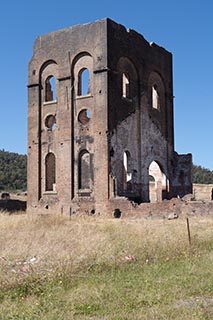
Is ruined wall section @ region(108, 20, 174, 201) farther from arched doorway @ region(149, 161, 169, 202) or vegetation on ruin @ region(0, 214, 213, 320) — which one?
vegetation on ruin @ region(0, 214, 213, 320)

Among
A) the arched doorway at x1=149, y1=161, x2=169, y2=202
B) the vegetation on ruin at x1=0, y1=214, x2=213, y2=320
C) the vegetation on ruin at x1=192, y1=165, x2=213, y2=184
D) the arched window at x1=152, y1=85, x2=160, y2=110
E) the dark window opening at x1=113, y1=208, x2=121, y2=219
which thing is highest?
the arched window at x1=152, y1=85, x2=160, y2=110

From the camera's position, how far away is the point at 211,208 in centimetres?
2058

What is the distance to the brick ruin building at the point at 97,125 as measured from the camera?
23.2 meters

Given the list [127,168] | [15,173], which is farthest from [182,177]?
[15,173]

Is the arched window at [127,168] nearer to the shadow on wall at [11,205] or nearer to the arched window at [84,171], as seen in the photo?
the arched window at [84,171]

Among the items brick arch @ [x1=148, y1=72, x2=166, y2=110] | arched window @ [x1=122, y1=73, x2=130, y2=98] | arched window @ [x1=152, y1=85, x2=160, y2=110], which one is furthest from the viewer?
arched window @ [x1=152, y1=85, x2=160, y2=110]

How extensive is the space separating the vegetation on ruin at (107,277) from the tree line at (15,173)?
41.3 meters

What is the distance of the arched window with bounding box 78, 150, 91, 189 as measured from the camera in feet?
78.7

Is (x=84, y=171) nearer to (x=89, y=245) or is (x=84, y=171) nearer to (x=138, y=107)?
(x=138, y=107)

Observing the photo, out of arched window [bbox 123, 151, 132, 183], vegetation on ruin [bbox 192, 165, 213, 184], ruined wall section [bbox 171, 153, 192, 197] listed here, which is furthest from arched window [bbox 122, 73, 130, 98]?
vegetation on ruin [bbox 192, 165, 213, 184]

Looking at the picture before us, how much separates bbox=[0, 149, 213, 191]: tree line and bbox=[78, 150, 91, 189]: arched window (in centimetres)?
2885

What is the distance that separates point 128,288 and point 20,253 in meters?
3.78

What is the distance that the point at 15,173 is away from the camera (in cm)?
5638

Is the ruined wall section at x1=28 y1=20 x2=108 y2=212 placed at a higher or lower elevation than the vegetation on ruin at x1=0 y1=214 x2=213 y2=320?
higher
